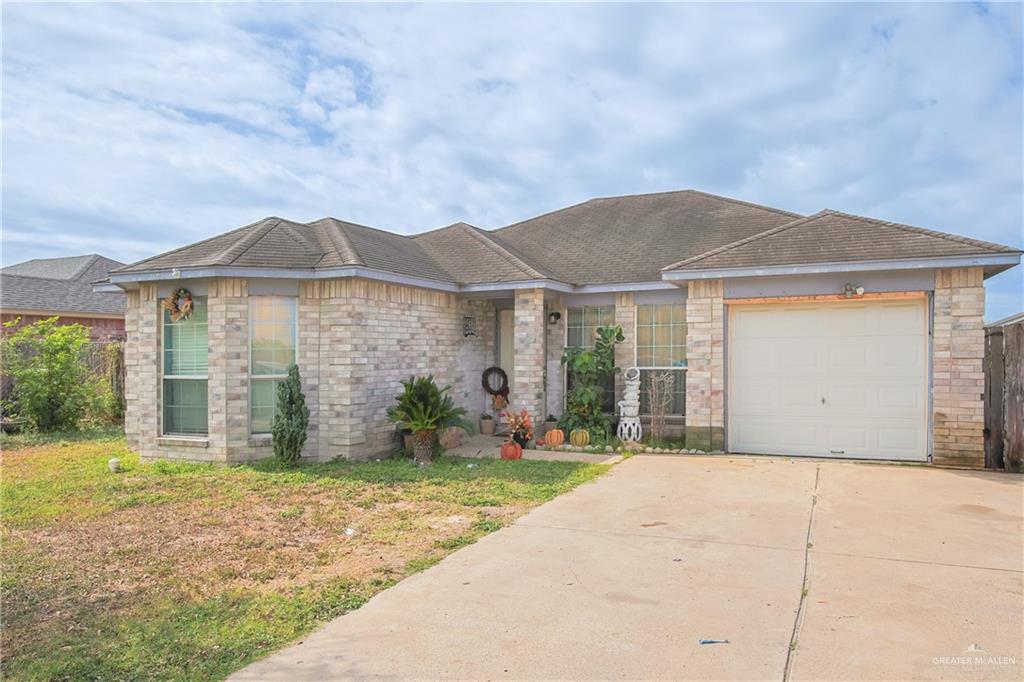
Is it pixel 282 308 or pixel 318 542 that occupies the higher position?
pixel 282 308

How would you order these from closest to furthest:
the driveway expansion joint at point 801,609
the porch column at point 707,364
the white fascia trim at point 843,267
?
the driveway expansion joint at point 801,609 < the white fascia trim at point 843,267 < the porch column at point 707,364

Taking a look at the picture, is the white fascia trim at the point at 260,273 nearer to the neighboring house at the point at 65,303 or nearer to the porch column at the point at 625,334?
the porch column at the point at 625,334

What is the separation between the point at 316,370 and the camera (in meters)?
9.68

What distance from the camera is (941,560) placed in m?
4.95

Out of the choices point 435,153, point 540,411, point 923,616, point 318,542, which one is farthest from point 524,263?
point 923,616

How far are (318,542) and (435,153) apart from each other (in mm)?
9980

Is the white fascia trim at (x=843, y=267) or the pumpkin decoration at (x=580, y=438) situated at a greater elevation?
the white fascia trim at (x=843, y=267)

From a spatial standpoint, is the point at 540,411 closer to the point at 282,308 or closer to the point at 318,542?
the point at 282,308

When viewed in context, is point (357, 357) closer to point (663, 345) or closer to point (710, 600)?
point (663, 345)

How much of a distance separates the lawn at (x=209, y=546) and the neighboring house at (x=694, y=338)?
3.90ft

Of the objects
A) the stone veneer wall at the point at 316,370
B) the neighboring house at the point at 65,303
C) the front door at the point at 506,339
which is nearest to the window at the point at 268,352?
the stone veneer wall at the point at 316,370

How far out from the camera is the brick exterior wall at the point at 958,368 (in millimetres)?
8859

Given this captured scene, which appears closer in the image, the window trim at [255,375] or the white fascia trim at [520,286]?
the window trim at [255,375]

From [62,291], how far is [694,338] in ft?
66.6
